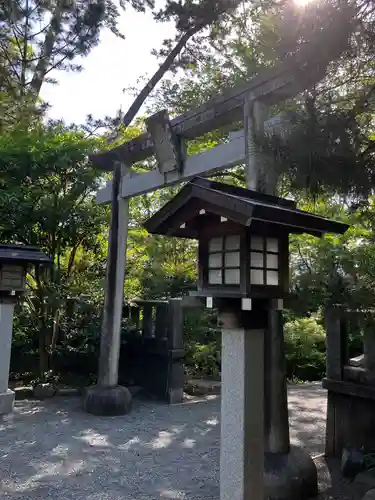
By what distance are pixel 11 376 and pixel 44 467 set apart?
4715mm

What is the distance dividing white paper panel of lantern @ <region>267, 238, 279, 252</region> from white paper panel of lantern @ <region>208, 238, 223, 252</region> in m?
0.36

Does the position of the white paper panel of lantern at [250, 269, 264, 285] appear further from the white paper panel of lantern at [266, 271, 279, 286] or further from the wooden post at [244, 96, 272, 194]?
the wooden post at [244, 96, 272, 194]

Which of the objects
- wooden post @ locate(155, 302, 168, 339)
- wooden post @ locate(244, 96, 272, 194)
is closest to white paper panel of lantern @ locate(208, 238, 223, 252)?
wooden post @ locate(244, 96, 272, 194)

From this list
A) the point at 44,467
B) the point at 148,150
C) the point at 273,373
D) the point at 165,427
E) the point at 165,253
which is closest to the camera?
the point at 273,373

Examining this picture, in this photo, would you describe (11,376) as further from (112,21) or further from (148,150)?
(112,21)

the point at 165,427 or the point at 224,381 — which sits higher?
the point at 224,381

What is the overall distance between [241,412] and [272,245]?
126 cm

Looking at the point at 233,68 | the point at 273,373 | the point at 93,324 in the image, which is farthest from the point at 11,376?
the point at 233,68

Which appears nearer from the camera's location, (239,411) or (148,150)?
(239,411)

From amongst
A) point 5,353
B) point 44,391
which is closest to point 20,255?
point 5,353

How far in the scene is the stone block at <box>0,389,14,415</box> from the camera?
257 inches

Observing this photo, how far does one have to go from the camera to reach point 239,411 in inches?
119

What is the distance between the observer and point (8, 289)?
6590 millimetres

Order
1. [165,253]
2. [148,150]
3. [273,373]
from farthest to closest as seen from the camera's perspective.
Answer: [165,253]
[148,150]
[273,373]
